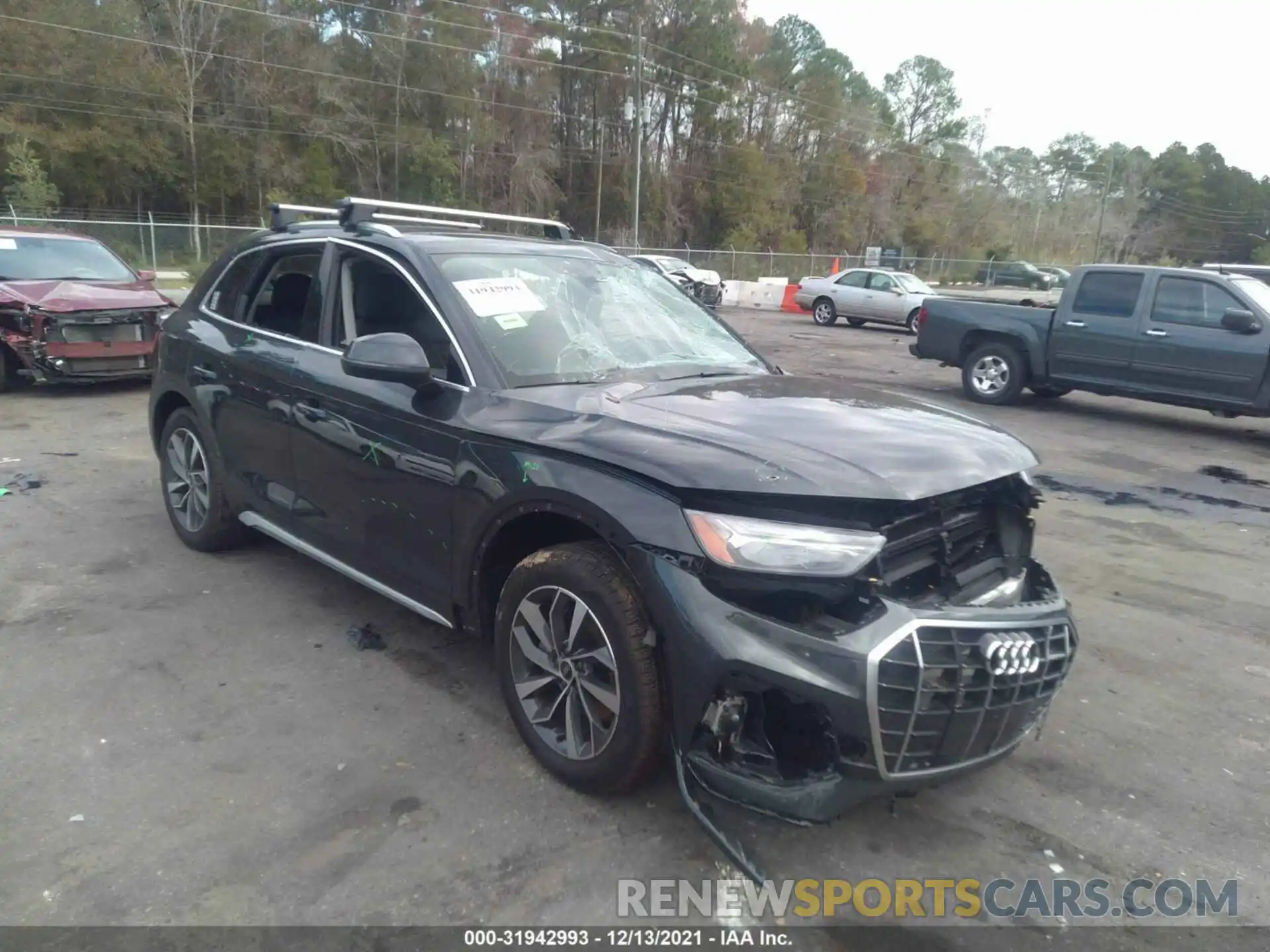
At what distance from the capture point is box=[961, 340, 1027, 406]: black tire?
11445 millimetres

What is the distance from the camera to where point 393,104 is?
46.6 m

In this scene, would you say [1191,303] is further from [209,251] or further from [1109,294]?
[209,251]

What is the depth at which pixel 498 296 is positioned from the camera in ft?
12.1

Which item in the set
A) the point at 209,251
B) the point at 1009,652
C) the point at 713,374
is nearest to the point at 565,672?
the point at 1009,652

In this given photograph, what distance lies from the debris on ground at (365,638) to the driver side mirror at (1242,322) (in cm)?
948

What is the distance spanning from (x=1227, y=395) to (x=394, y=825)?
1003cm

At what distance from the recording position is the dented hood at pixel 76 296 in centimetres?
916

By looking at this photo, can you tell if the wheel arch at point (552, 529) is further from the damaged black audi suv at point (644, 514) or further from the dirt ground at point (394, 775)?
the dirt ground at point (394, 775)

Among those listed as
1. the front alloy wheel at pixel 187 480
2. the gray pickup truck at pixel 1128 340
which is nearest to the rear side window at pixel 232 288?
the front alloy wheel at pixel 187 480

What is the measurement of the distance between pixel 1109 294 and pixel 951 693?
32.3 feet

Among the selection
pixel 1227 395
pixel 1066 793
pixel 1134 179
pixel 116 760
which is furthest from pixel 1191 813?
pixel 1134 179

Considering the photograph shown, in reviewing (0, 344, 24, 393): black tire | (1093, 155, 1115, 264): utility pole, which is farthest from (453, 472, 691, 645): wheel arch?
(1093, 155, 1115, 264): utility pole

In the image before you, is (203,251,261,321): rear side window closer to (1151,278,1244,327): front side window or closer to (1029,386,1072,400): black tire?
(1151,278,1244,327): front side window

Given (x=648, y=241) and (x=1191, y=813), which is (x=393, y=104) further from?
(x=1191, y=813)
